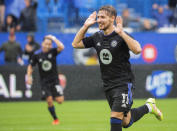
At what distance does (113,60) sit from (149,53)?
1225cm

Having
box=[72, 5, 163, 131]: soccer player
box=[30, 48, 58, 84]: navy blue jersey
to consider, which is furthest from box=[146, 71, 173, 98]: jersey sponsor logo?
box=[72, 5, 163, 131]: soccer player

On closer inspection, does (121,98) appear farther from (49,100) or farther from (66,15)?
(66,15)

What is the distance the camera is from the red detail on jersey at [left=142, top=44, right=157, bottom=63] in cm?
1986

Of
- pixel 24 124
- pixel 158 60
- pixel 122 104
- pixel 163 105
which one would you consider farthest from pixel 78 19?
pixel 122 104

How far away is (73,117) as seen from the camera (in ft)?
44.8

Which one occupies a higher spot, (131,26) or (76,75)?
(131,26)

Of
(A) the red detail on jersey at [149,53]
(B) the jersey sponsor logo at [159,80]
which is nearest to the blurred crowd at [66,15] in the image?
(A) the red detail on jersey at [149,53]

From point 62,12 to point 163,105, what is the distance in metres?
6.44

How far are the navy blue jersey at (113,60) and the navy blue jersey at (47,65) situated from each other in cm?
540

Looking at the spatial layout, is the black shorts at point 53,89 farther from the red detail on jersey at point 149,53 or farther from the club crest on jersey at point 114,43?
the red detail on jersey at point 149,53

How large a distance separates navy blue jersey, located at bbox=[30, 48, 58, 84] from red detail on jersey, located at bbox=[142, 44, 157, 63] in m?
7.05

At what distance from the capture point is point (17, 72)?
60.1ft

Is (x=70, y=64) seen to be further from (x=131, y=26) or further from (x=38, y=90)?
(x=131, y=26)

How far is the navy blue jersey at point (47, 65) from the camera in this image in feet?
43.5
